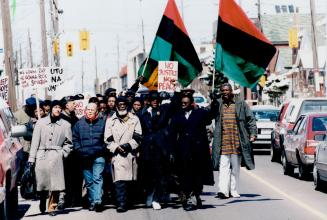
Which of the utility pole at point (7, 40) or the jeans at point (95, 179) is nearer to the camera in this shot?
the jeans at point (95, 179)

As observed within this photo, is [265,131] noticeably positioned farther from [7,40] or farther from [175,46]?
[175,46]

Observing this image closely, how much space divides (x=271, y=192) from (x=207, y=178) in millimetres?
3054

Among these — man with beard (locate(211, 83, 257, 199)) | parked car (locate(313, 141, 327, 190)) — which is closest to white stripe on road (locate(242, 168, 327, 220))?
parked car (locate(313, 141, 327, 190))

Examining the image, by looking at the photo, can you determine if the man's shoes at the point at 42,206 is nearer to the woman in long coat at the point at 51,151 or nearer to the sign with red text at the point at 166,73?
the woman in long coat at the point at 51,151

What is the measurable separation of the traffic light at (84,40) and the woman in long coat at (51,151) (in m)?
30.6

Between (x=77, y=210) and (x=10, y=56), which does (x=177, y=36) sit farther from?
(x=10, y=56)

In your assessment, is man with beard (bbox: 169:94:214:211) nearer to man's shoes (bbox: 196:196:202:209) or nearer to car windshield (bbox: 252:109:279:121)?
man's shoes (bbox: 196:196:202:209)

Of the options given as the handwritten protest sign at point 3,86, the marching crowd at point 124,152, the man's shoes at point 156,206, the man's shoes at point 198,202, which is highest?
the handwritten protest sign at point 3,86

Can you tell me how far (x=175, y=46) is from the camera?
19359mm

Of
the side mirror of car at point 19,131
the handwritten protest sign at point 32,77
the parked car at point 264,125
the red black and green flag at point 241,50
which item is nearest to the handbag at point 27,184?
the side mirror of car at point 19,131

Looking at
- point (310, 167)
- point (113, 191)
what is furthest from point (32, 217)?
point (310, 167)

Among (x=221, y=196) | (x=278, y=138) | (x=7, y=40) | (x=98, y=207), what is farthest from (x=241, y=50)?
(x=7, y=40)

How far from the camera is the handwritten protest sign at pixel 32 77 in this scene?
19922 mm

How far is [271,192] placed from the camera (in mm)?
17094
